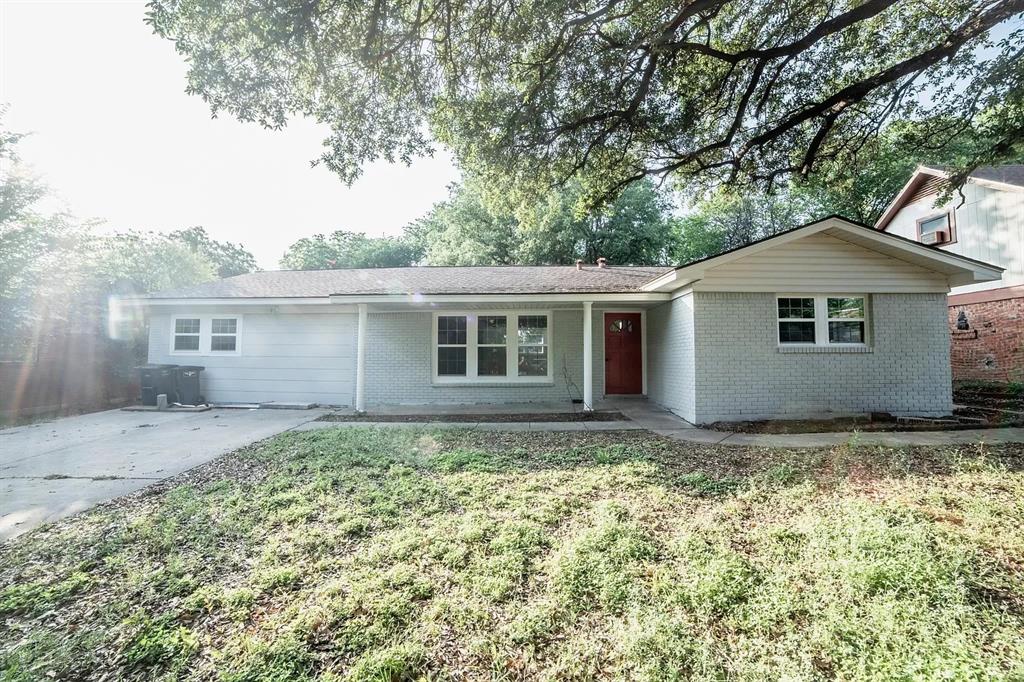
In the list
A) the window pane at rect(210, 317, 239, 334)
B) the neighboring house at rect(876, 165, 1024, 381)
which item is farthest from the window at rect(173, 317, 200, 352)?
the neighboring house at rect(876, 165, 1024, 381)

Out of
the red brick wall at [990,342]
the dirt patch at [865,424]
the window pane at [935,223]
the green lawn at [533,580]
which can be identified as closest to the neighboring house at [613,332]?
the dirt patch at [865,424]

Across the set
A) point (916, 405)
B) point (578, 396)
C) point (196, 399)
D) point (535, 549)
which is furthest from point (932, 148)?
point (196, 399)

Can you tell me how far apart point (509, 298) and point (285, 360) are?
6209 mm

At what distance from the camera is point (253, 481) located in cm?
495

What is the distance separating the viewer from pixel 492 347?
35.8 ft

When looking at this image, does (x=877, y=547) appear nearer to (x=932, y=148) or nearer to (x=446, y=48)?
(x=446, y=48)

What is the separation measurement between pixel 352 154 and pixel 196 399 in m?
7.68

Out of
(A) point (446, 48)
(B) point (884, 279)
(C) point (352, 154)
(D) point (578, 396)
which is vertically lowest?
(D) point (578, 396)

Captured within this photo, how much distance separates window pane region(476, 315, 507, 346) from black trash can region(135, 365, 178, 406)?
7.51 metres

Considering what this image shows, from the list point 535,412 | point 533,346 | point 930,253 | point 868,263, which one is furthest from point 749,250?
point 535,412

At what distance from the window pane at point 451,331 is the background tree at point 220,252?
38.9m

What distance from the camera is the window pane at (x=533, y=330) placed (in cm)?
1085

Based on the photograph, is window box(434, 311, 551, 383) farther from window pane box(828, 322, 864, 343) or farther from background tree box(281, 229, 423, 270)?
background tree box(281, 229, 423, 270)

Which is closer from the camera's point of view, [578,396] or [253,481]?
[253,481]
